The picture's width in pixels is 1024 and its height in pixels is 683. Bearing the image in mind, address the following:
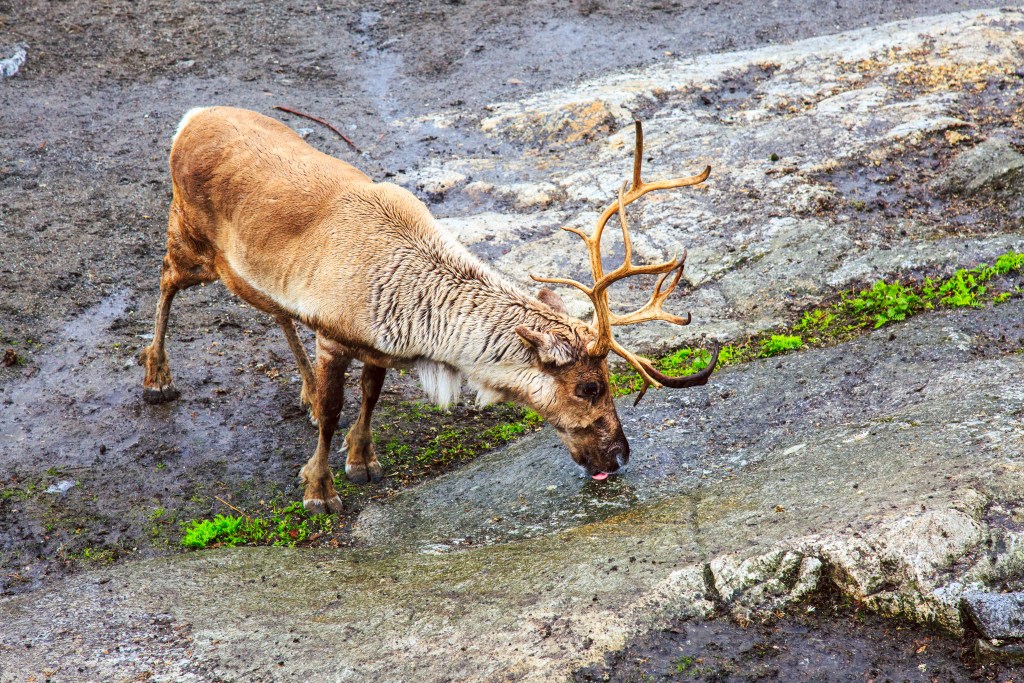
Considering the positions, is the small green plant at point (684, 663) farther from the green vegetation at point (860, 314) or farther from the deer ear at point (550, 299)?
the green vegetation at point (860, 314)

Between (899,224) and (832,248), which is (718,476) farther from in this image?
(899,224)

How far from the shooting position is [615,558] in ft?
11.6

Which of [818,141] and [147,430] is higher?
[818,141]

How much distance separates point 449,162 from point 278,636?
228 inches

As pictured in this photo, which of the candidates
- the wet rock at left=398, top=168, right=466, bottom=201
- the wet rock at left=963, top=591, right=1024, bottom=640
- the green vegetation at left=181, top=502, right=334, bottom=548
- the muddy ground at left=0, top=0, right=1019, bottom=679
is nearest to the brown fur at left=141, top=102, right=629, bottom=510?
the green vegetation at left=181, top=502, right=334, bottom=548

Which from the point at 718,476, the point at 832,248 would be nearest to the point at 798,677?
the point at 718,476

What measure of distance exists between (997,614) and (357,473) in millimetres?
3465

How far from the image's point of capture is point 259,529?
15.8 feet

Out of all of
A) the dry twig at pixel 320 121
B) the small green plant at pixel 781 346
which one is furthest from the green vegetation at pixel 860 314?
the dry twig at pixel 320 121

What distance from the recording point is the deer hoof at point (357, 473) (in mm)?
5324

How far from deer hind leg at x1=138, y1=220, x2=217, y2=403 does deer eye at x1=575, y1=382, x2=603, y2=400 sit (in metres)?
2.76

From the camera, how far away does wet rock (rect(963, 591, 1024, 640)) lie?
296cm

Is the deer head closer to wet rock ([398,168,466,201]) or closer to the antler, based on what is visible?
the antler

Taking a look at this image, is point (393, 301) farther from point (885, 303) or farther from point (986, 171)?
point (986, 171)
